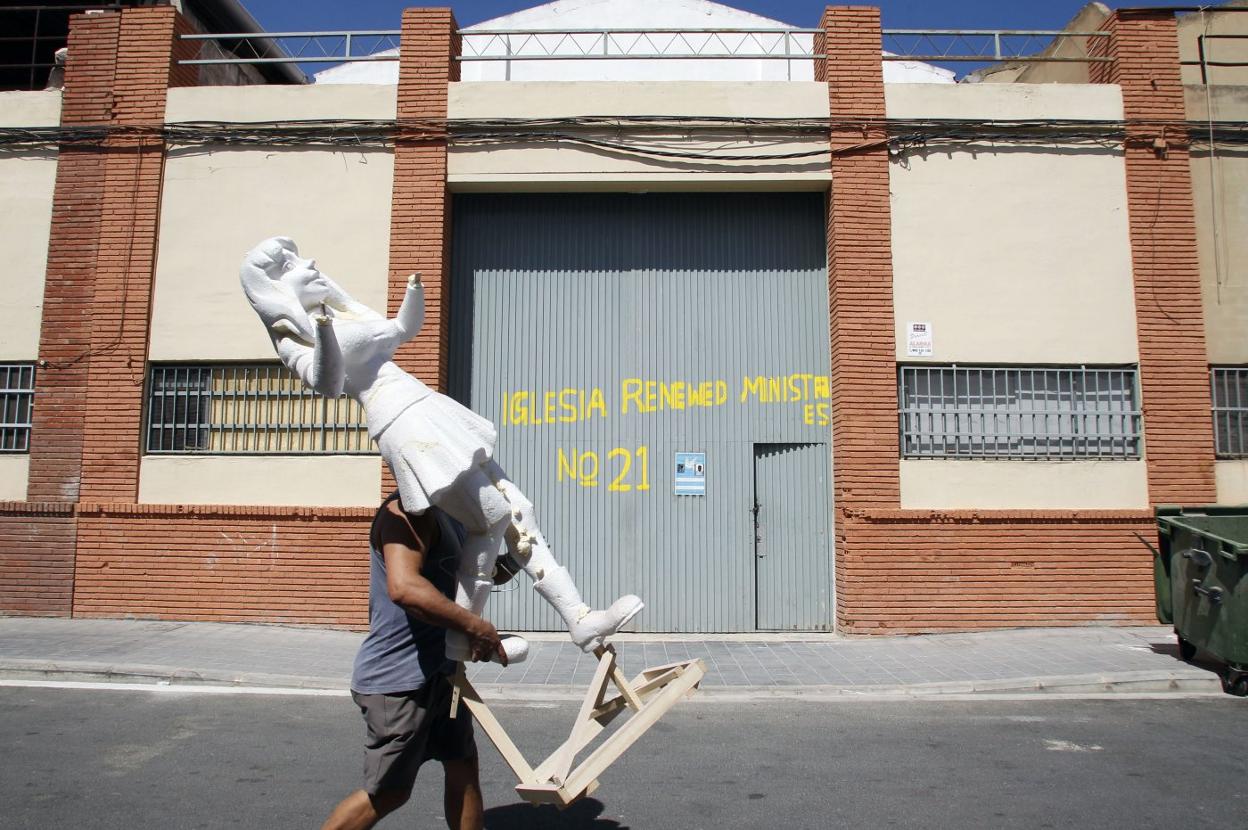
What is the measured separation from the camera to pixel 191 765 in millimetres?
5066

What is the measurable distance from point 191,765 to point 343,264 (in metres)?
5.95

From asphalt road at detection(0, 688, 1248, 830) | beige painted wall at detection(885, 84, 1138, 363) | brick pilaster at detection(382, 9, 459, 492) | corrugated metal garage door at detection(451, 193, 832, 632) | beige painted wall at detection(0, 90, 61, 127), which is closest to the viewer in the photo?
asphalt road at detection(0, 688, 1248, 830)

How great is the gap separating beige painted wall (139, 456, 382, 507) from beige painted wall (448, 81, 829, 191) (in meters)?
3.33

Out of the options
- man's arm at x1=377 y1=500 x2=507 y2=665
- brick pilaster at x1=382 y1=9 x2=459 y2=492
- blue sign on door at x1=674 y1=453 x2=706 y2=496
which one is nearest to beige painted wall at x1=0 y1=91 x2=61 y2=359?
brick pilaster at x1=382 y1=9 x2=459 y2=492

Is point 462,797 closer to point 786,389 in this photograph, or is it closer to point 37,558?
point 786,389

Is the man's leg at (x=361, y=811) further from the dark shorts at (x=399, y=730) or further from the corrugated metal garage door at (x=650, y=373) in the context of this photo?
the corrugated metal garage door at (x=650, y=373)

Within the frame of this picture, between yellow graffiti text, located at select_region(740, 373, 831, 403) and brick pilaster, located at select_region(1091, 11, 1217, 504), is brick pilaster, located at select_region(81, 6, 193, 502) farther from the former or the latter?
brick pilaster, located at select_region(1091, 11, 1217, 504)

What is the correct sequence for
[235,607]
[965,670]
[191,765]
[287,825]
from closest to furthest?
[287,825] < [191,765] < [965,670] < [235,607]

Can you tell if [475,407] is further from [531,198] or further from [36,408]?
[36,408]

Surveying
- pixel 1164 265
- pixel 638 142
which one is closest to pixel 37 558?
pixel 638 142

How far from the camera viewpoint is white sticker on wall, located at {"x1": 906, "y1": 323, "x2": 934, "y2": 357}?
31.4ft

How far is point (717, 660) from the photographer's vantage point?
831cm

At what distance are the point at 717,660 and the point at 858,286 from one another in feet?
13.6

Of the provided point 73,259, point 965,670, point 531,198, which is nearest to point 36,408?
point 73,259
